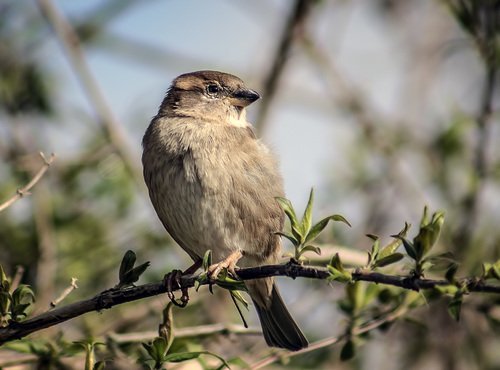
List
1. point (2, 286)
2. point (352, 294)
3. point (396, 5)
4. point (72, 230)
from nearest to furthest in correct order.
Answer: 1. point (2, 286)
2. point (352, 294)
3. point (72, 230)
4. point (396, 5)

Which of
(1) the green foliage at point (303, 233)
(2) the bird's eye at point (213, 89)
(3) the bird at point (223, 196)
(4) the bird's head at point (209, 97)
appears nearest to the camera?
(1) the green foliage at point (303, 233)

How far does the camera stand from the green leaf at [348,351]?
2.99 meters

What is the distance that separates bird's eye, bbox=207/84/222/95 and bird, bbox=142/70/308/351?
1.65ft

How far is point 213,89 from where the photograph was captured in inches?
185

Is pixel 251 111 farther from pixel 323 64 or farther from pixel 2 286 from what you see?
pixel 2 286

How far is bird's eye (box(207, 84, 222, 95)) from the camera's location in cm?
468

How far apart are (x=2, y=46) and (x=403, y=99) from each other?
286 centimetres

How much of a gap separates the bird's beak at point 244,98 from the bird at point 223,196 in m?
0.33

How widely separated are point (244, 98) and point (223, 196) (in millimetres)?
1006

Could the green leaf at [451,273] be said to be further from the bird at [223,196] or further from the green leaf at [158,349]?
the bird at [223,196]

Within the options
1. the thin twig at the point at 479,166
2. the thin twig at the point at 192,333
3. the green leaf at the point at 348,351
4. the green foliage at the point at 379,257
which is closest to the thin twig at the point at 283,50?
the thin twig at the point at 479,166

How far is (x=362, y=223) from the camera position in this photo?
5383mm

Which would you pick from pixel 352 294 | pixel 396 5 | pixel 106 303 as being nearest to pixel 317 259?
pixel 352 294

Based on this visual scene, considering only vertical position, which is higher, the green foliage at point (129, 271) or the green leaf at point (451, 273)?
the green leaf at point (451, 273)
